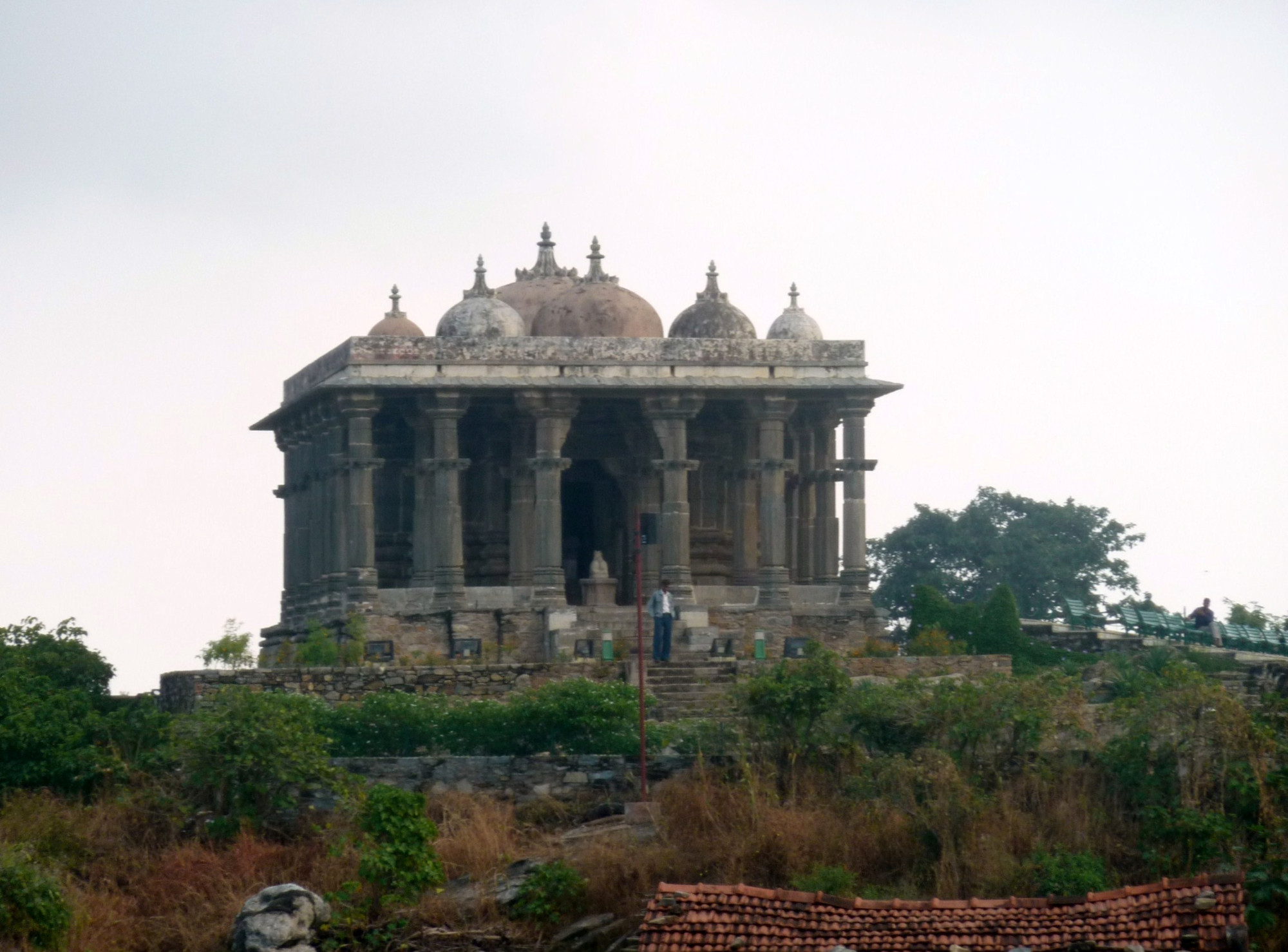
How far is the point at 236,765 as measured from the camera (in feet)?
128

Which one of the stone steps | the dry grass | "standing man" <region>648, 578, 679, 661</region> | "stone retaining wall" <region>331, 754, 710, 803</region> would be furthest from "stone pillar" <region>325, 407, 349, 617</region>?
the dry grass

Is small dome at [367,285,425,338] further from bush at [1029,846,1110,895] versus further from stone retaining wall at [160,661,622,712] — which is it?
bush at [1029,846,1110,895]

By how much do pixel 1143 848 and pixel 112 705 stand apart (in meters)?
16.1

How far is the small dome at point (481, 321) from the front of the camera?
51.6 m

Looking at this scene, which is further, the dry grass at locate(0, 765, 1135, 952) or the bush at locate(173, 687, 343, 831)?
the bush at locate(173, 687, 343, 831)

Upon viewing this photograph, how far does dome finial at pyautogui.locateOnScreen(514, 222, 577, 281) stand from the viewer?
56531mm

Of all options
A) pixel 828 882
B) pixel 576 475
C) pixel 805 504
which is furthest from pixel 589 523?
pixel 828 882

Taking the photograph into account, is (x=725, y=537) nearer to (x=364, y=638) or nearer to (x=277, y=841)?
(x=364, y=638)

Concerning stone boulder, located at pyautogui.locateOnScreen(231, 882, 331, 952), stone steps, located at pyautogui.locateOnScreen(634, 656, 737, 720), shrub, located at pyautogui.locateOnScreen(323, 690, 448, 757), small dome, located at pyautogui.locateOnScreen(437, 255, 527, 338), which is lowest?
stone boulder, located at pyautogui.locateOnScreen(231, 882, 331, 952)

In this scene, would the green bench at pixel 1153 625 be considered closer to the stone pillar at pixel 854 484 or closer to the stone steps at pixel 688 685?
the stone pillar at pixel 854 484

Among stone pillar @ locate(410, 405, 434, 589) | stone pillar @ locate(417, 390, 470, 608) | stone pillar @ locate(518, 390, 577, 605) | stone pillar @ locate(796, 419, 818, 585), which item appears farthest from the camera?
stone pillar @ locate(796, 419, 818, 585)

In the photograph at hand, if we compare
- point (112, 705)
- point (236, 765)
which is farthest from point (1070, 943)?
point (112, 705)

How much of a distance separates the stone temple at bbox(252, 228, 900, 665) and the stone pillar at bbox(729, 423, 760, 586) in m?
0.05

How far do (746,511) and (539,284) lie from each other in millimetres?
6305
